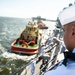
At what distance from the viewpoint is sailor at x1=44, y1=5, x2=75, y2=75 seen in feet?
3.59

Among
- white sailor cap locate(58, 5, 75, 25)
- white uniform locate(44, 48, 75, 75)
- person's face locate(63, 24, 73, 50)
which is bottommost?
white uniform locate(44, 48, 75, 75)

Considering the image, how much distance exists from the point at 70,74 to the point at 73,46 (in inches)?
8.0

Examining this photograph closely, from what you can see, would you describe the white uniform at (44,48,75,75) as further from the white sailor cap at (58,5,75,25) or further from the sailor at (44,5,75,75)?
the white sailor cap at (58,5,75,25)

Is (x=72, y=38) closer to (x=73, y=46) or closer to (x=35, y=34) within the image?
(x=73, y=46)

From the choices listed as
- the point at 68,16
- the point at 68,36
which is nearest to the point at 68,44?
the point at 68,36

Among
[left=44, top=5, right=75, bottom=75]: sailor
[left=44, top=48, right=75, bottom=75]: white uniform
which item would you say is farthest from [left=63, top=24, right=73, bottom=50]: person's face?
[left=44, top=48, right=75, bottom=75]: white uniform

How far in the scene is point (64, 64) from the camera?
3.74 feet

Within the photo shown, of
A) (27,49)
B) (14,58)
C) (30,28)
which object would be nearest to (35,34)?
(30,28)

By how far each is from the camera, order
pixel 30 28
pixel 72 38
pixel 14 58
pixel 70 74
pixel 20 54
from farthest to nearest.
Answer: pixel 30 28
pixel 20 54
pixel 14 58
pixel 72 38
pixel 70 74

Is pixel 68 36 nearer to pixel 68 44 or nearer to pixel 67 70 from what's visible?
pixel 68 44

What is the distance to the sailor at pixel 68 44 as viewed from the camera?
1095 millimetres

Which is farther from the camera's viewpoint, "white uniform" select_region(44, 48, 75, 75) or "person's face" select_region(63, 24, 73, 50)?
"person's face" select_region(63, 24, 73, 50)

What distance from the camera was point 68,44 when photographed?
122 centimetres

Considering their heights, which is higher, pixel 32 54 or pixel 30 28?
pixel 30 28
